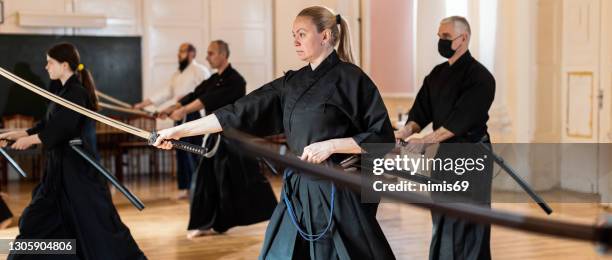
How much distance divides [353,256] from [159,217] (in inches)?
157

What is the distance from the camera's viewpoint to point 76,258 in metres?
4.24

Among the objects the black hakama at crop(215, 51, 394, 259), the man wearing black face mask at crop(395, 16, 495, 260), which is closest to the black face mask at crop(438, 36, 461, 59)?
the man wearing black face mask at crop(395, 16, 495, 260)

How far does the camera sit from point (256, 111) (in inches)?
119

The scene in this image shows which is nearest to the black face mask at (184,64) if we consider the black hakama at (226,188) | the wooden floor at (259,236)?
the wooden floor at (259,236)

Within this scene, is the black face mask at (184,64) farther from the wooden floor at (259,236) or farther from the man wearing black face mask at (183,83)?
the wooden floor at (259,236)

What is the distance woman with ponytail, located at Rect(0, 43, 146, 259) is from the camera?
423 centimetres

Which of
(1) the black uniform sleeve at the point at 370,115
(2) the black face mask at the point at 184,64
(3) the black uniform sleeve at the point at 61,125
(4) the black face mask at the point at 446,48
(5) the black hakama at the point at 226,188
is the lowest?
(5) the black hakama at the point at 226,188

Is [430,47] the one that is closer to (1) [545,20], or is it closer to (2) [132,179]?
(1) [545,20]

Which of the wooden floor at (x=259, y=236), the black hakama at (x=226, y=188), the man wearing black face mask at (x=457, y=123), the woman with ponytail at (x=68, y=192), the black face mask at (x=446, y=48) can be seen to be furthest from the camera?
the black hakama at (x=226, y=188)

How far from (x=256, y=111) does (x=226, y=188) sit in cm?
285

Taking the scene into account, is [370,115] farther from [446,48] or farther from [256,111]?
[446,48]

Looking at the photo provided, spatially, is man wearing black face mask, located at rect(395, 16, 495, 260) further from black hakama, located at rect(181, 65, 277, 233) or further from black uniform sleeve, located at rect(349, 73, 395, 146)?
black hakama, located at rect(181, 65, 277, 233)

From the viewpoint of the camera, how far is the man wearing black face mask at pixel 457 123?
393 centimetres

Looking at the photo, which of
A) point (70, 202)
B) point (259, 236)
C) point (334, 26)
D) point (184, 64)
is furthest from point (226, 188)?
point (334, 26)
